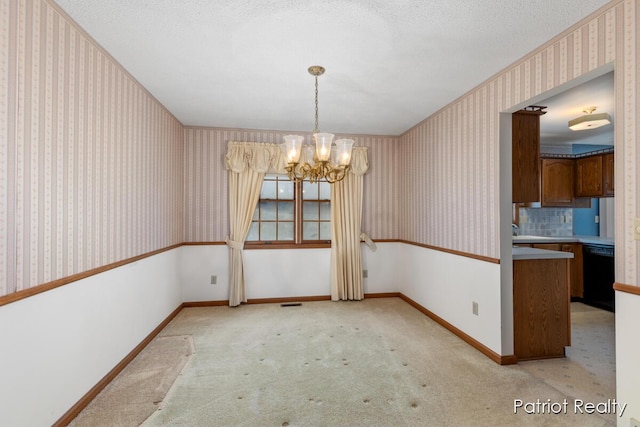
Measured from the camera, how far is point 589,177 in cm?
497

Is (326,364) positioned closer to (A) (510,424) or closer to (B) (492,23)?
(A) (510,424)

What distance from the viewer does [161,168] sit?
12.0 feet

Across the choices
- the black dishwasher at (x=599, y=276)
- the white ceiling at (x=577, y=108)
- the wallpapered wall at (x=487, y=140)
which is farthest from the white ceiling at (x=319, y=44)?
the black dishwasher at (x=599, y=276)

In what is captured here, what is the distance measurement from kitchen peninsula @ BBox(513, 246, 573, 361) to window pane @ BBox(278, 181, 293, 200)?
3165 millimetres

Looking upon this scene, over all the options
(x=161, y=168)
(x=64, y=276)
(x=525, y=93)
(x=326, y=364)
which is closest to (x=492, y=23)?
(x=525, y=93)

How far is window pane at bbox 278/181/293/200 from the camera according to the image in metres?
4.94

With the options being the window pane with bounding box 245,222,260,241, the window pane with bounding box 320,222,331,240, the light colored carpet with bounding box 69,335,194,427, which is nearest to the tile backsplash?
the window pane with bounding box 320,222,331,240

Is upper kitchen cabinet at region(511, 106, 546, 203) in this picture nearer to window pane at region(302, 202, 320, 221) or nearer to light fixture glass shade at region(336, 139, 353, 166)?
light fixture glass shade at region(336, 139, 353, 166)

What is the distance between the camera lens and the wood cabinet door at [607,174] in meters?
4.64

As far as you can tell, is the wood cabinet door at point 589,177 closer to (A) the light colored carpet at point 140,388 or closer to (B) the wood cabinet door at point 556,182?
(B) the wood cabinet door at point 556,182

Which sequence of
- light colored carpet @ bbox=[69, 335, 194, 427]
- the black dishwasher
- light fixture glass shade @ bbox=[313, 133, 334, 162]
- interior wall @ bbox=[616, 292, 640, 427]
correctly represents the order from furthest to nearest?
the black dishwasher < light fixture glass shade @ bbox=[313, 133, 334, 162] < light colored carpet @ bbox=[69, 335, 194, 427] < interior wall @ bbox=[616, 292, 640, 427]

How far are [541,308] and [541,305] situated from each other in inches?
1.1

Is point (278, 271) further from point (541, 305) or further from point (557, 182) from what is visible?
point (557, 182)

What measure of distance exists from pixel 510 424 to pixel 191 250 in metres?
4.13
